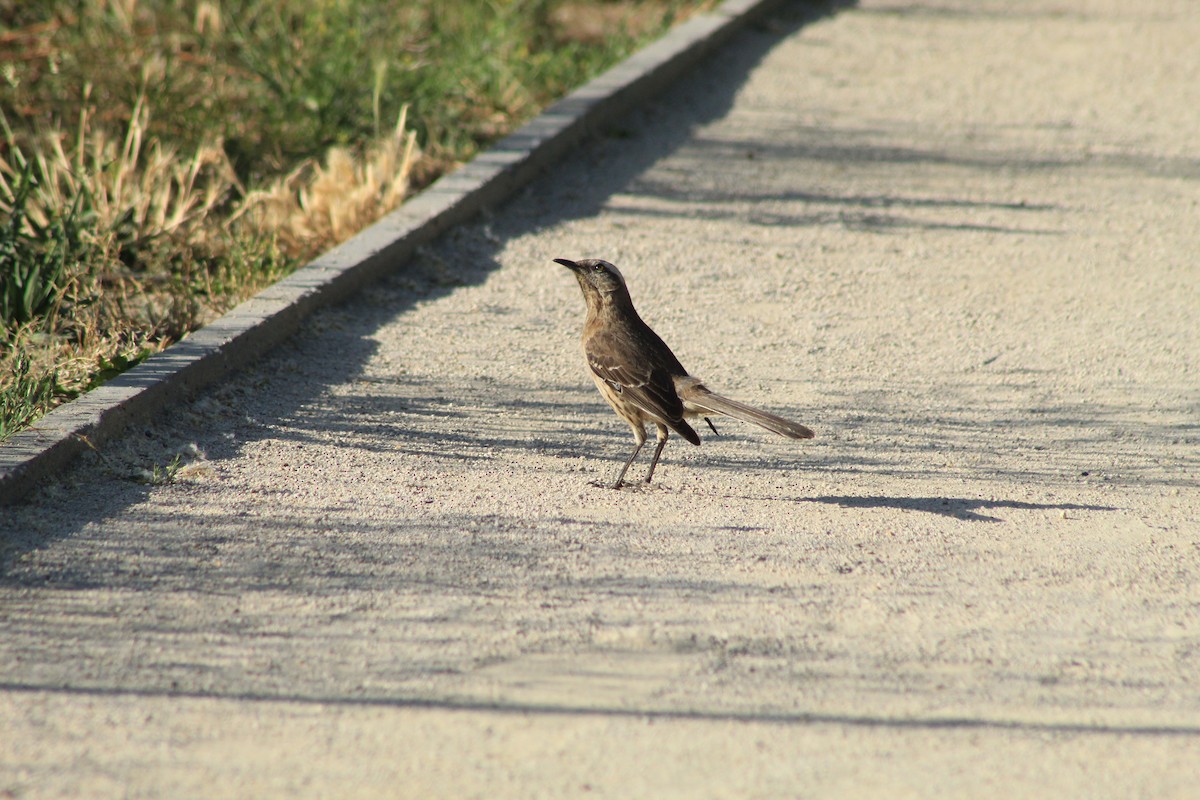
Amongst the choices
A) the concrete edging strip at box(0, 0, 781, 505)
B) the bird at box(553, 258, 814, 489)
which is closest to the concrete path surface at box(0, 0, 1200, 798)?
the concrete edging strip at box(0, 0, 781, 505)

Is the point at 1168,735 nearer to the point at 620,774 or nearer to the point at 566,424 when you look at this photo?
the point at 620,774

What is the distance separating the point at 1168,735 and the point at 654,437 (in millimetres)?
2673

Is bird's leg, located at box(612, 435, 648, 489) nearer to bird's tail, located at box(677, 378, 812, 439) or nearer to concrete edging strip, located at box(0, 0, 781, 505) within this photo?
bird's tail, located at box(677, 378, 812, 439)

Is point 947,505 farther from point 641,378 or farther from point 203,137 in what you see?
point 203,137

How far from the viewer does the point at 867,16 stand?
43.5 ft

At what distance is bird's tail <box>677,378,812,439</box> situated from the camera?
4.65 m

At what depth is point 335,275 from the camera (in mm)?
6535

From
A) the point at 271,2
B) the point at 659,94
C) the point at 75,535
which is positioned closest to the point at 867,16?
the point at 659,94

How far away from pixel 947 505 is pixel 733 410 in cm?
86

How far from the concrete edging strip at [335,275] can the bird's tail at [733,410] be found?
80.1 inches

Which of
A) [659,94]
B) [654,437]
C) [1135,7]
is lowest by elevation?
[654,437]

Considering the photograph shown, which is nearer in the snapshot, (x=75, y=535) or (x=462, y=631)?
(x=462, y=631)

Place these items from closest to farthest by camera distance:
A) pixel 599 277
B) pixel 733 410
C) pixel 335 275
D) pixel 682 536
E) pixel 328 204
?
1. pixel 682 536
2. pixel 733 410
3. pixel 599 277
4. pixel 335 275
5. pixel 328 204

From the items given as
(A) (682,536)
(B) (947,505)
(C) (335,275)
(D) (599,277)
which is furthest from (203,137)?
(B) (947,505)
